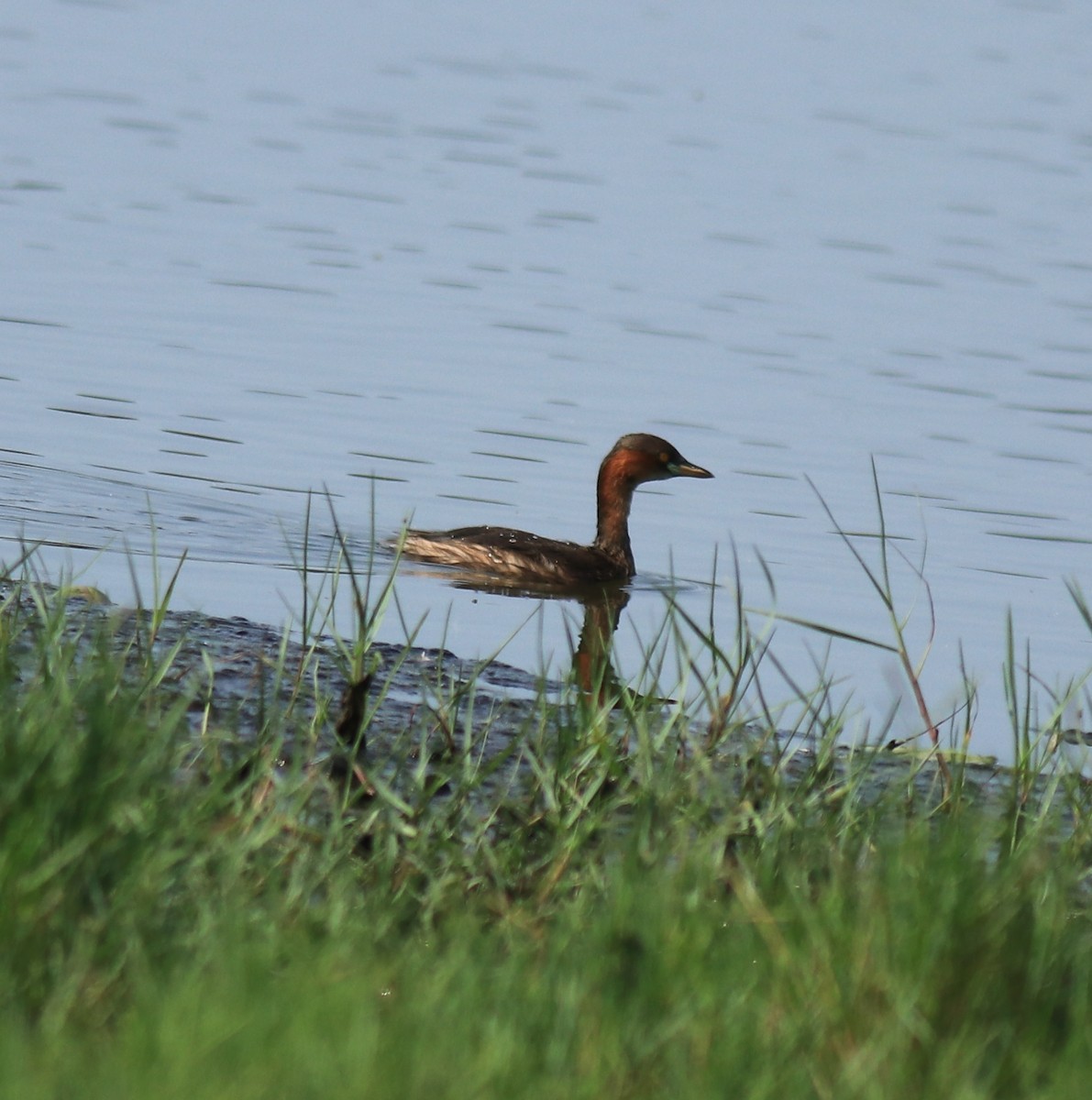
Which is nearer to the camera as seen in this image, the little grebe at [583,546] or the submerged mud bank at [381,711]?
the submerged mud bank at [381,711]

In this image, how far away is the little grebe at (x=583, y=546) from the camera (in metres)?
10.3

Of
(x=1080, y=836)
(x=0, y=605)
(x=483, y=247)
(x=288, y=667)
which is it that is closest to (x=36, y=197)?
(x=483, y=247)

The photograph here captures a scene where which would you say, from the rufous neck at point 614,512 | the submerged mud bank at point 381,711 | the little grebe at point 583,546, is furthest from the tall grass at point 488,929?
the rufous neck at point 614,512

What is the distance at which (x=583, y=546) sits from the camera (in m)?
11.0

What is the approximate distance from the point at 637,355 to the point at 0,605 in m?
8.72

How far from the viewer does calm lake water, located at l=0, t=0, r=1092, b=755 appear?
10.3 metres

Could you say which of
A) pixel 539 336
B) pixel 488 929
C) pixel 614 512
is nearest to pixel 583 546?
pixel 614 512

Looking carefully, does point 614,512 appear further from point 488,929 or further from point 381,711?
point 488,929

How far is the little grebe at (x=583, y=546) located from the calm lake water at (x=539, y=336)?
0.19 meters

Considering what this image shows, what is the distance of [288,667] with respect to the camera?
7090mm

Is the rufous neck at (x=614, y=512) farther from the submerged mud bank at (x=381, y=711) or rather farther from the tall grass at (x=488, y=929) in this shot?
the tall grass at (x=488, y=929)

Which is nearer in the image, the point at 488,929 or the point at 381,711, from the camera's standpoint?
the point at 488,929

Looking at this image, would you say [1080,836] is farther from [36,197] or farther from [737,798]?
[36,197]

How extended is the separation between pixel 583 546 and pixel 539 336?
11.9ft
